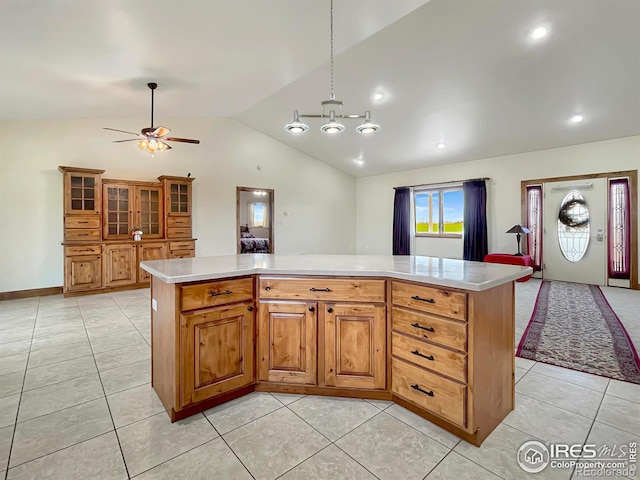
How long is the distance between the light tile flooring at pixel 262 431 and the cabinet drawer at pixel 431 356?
35 cm

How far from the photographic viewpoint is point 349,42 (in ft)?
11.7

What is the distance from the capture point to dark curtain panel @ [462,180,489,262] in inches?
273

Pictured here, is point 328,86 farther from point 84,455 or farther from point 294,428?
point 84,455

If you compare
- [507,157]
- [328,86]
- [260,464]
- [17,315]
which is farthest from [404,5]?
[17,315]

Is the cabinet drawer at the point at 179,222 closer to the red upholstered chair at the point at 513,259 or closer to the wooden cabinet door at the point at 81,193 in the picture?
the wooden cabinet door at the point at 81,193

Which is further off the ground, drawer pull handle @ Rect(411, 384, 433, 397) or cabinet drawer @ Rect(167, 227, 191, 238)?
cabinet drawer @ Rect(167, 227, 191, 238)

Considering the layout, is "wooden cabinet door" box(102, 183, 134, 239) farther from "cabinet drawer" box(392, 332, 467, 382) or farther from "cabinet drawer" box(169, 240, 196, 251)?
"cabinet drawer" box(392, 332, 467, 382)

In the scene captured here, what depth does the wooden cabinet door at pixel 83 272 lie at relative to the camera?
4.89 metres

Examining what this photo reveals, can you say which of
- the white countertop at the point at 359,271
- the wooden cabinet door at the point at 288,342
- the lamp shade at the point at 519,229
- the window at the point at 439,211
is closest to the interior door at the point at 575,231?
the lamp shade at the point at 519,229

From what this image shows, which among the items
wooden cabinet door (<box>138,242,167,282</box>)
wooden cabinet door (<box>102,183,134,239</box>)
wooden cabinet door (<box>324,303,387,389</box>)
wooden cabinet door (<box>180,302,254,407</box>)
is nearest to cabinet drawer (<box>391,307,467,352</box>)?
wooden cabinet door (<box>324,303,387,389</box>)

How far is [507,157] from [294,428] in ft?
23.3

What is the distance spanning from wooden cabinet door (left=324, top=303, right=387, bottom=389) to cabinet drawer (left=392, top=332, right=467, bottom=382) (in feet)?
0.36

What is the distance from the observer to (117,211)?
5418mm

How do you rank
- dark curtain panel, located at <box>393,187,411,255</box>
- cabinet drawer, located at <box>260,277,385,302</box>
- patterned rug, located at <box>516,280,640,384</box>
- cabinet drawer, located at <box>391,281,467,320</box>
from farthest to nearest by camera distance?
dark curtain panel, located at <box>393,187,411,255</box>
patterned rug, located at <box>516,280,640,384</box>
cabinet drawer, located at <box>260,277,385,302</box>
cabinet drawer, located at <box>391,281,467,320</box>
